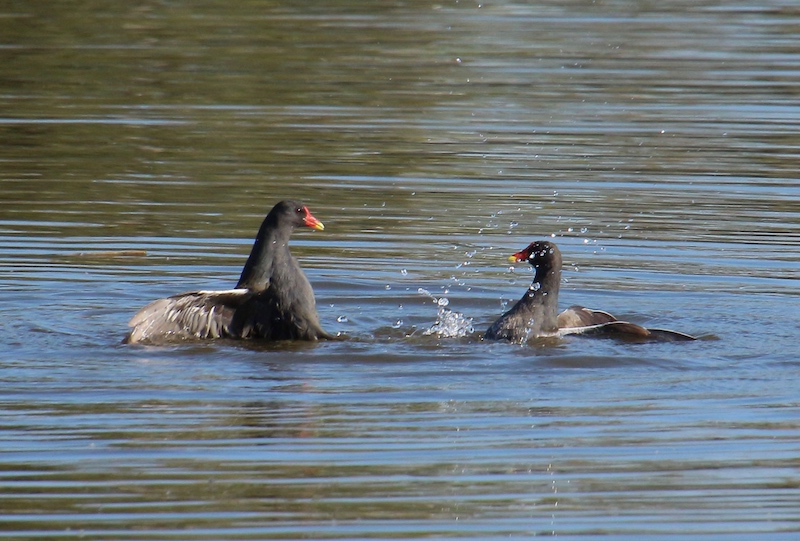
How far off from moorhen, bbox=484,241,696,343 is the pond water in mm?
191

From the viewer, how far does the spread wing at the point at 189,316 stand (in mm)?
10133

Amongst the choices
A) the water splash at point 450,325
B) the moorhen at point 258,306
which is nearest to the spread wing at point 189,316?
the moorhen at point 258,306

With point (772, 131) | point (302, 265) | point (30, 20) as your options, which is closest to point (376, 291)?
point (302, 265)

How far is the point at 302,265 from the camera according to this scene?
41.4 ft

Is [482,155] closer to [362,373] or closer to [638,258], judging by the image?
[638,258]

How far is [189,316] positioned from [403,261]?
8.55ft

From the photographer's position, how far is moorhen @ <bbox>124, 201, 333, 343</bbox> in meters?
10.3

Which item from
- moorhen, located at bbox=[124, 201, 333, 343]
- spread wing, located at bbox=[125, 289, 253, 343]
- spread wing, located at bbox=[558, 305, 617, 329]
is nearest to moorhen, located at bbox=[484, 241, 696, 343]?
spread wing, located at bbox=[558, 305, 617, 329]

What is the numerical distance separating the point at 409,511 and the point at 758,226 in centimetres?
777

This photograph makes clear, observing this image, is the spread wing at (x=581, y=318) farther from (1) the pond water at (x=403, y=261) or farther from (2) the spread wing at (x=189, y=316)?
(2) the spread wing at (x=189, y=316)

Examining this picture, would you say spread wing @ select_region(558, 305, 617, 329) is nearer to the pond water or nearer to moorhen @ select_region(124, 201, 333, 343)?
the pond water

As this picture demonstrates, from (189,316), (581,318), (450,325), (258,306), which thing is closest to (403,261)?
(450,325)

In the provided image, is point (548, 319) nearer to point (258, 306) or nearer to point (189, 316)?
point (258, 306)

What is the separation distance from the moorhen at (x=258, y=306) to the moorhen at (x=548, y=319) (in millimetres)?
1241
